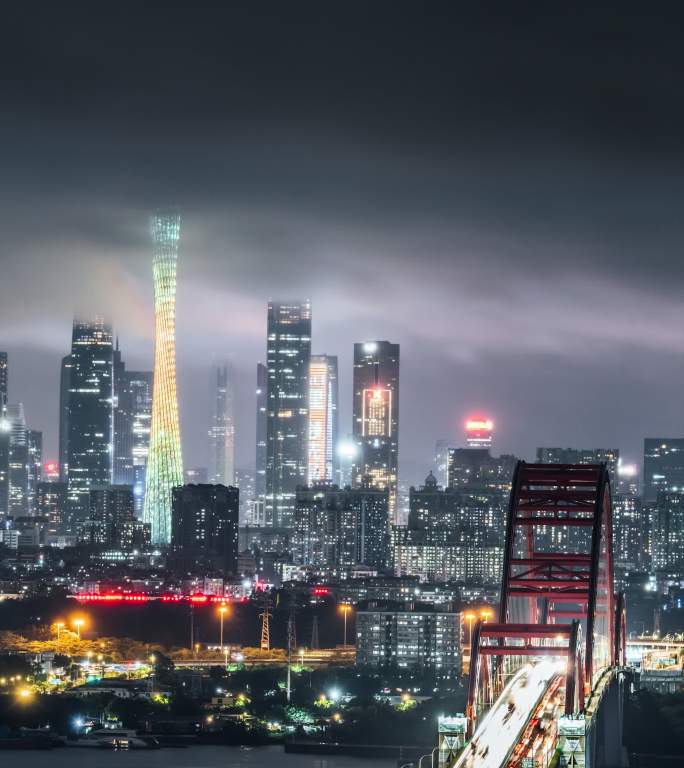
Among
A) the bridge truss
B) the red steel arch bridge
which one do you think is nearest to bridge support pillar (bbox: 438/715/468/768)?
the red steel arch bridge

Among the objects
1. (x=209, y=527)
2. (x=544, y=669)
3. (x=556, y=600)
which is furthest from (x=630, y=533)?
(x=544, y=669)

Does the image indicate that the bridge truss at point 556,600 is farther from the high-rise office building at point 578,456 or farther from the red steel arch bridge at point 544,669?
the high-rise office building at point 578,456

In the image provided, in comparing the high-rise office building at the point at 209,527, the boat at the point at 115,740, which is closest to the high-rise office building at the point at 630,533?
the high-rise office building at the point at 209,527

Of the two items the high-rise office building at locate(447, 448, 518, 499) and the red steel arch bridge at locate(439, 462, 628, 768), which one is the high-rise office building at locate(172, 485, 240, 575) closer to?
the high-rise office building at locate(447, 448, 518, 499)

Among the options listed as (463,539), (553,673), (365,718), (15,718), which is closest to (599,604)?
(553,673)

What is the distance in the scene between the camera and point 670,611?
8044 cm

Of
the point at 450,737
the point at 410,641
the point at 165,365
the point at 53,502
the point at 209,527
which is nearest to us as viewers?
the point at 450,737

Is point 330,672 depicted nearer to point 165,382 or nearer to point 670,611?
point 165,382

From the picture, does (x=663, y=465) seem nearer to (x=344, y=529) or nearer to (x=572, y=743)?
(x=344, y=529)

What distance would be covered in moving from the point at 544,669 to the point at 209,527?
222ft

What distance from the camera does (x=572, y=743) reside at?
1995cm

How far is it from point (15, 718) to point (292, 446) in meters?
73.1

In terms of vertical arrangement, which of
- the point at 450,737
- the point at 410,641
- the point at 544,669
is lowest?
the point at 410,641

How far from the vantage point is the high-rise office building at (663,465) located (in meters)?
108
